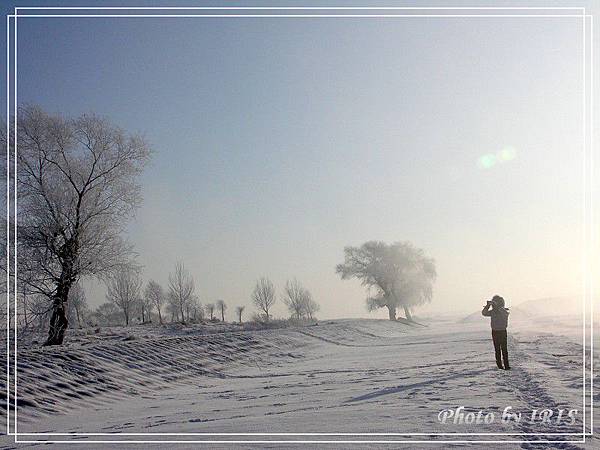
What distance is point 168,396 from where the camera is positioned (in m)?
10.8

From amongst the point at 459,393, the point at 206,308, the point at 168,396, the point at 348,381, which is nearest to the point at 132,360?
the point at 168,396

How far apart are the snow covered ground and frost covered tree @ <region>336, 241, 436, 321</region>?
32.9m

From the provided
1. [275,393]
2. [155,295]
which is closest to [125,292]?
[155,295]

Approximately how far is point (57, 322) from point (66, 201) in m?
4.52

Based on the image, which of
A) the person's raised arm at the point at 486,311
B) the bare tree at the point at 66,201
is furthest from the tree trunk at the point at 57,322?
the person's raised arm at the point at 486,311

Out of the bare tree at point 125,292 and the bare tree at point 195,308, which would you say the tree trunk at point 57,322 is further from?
the bare tree at point 195,308

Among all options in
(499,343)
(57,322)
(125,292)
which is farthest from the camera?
(125,292)

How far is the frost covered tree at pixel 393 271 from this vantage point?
50.2 metres

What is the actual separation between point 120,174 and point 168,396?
1147 centimetres

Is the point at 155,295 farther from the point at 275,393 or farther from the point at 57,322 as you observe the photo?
the point at 275,393

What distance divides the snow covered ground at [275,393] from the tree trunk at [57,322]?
3479 mm

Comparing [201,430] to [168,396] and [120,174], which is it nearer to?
[168,396]

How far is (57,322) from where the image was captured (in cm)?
1678

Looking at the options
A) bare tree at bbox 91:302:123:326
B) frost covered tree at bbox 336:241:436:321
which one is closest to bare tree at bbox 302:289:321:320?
frost covered tree at bbox 336:241:436:321
